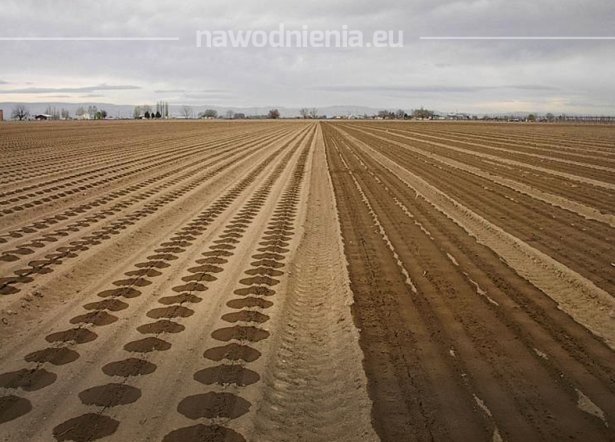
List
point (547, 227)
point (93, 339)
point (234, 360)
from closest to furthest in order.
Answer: point (234, 360) → point (93, 339) → point (547, 227)

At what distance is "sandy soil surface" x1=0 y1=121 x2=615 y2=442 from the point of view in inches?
143

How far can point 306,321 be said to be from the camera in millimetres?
5469

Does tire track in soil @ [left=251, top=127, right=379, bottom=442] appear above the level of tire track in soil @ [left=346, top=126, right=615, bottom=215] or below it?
below

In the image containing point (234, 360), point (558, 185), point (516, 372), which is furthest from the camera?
point (558, 185)

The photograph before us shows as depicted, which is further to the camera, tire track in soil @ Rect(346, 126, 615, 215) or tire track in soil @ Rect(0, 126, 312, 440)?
tire track in soil @ Rect(346, 126, 615, 215)

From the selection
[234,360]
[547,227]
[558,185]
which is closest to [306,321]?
[234,360]

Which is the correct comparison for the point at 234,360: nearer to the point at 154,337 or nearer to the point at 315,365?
the point at 315,365

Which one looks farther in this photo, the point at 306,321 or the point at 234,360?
the point at 306,321

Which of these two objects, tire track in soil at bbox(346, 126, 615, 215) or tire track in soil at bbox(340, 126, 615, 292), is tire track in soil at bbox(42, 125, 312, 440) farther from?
tire track in soil at bbox(346, 126, 615, 215)

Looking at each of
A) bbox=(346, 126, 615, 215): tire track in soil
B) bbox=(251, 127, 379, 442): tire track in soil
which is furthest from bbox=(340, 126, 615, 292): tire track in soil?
bbox=(251, 127, 379, 442): tire track in soil

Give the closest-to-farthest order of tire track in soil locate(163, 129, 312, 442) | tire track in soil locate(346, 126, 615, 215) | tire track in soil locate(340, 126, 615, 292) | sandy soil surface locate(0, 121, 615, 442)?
1. tire track in soil locate(163, 129, 312, 442)
2. sandy soil surface locate(0, 121, 615, 442)
3. tire track in soil locate(340, 126, 615, 292)
4. tire track in soil locate(346, 126, 615, 215)

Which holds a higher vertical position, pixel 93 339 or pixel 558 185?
pixel 558 185

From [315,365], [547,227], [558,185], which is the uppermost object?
[558,185]

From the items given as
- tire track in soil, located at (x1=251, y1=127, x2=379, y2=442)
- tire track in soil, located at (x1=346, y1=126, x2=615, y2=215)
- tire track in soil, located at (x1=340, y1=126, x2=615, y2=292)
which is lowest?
tire track in soil, located at (x1=251, y1=127, x2=379, y2=442)
